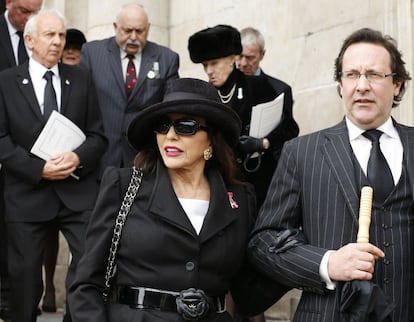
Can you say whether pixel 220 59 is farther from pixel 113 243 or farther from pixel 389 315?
pixel 389 315

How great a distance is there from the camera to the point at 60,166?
6016mm

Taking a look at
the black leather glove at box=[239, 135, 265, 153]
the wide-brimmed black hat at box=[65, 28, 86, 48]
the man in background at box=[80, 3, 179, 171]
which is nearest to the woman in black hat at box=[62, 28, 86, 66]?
the wide-brimmed black hat at box=[65, 28, 86, 48]

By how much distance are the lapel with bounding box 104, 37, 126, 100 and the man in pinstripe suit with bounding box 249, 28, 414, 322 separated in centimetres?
278

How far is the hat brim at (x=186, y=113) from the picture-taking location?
411cm

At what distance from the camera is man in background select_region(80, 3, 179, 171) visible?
21.9 feet

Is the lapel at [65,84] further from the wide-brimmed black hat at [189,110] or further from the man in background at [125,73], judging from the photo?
the wide-brimmed black hat at [189,110]

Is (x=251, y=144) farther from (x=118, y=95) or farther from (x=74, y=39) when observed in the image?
(x=74, y=39)

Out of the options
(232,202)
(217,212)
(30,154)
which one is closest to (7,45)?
(30,154)

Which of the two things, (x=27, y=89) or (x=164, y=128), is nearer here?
(x=164, y=128)

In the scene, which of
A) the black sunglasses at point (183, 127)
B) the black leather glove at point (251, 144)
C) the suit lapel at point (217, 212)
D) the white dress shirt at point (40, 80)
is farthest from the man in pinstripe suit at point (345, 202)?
the white dress shirt at point (40, 80)

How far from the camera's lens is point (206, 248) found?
161 inches

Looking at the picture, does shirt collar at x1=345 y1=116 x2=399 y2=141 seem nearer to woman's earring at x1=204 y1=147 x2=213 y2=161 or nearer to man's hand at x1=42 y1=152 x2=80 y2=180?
woman's earring at x1=204 y1=147 x2=213 y2=161

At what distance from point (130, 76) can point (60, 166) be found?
1.08 m

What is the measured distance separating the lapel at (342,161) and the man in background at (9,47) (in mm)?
3553
